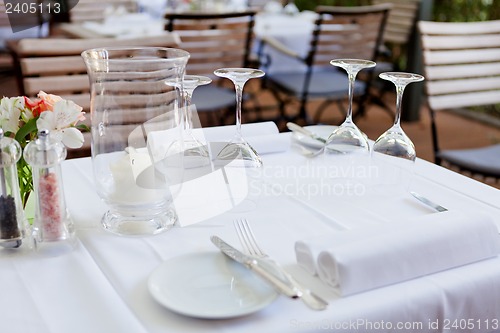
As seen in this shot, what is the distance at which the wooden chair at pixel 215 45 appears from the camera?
3.10 m

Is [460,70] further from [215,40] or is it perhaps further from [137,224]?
[137,224]

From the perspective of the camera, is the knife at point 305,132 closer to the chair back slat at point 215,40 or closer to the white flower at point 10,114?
the white flower at point 10,114

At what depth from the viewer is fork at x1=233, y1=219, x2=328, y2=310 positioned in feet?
2.57

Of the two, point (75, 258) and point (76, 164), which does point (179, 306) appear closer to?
point (75, 258)

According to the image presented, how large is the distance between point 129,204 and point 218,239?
0.56ft

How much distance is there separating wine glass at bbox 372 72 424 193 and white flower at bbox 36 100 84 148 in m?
0.61

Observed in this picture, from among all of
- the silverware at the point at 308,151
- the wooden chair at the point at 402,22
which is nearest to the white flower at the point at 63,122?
the silverware at the point at 308,151

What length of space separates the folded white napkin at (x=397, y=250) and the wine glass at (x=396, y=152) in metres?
0.26

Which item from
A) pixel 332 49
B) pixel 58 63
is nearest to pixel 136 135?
pixel 58 63

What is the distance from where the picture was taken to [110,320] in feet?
2.47

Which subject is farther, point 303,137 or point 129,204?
point 303,137

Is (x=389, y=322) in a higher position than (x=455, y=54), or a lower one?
lower

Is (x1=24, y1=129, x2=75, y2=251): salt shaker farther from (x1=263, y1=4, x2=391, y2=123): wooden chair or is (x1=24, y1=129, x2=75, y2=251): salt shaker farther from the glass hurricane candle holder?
(x1=263, y1=4, x2=391, y2=123): wooden chair

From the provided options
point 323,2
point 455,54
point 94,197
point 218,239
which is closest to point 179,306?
point 218,239
